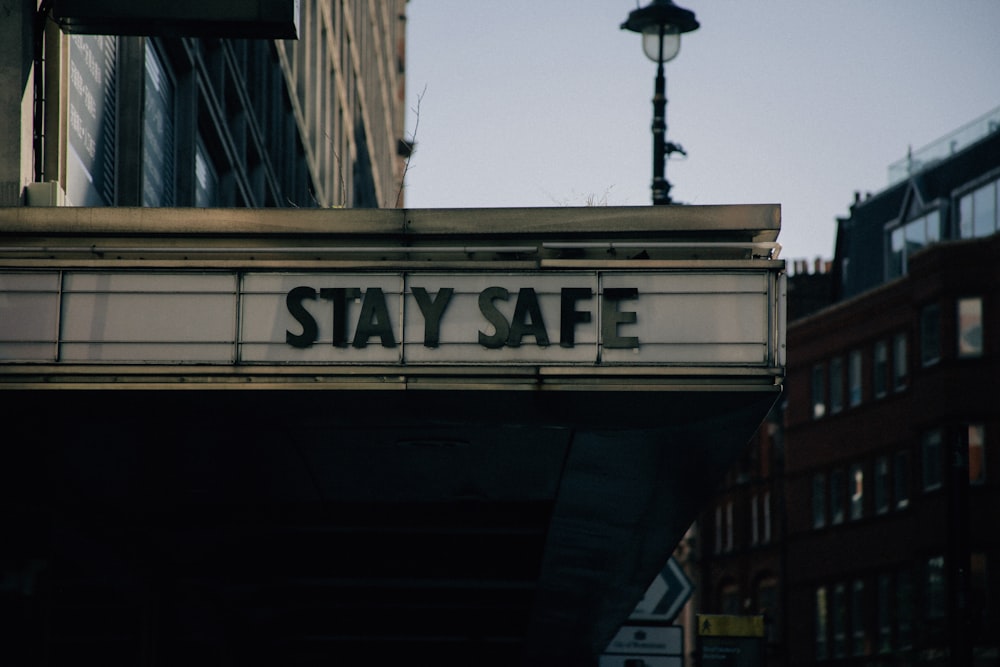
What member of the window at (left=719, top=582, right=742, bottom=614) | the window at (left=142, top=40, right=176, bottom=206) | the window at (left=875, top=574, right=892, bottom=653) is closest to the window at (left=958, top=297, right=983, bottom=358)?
the window at (left=875, top=574, right=892, bottom=653)

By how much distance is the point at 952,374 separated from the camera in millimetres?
55594

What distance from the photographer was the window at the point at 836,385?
212ft

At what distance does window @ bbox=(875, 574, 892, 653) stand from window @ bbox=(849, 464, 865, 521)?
2.78 m

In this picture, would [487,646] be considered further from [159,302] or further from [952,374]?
[952,374]

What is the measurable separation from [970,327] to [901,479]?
6.78 m

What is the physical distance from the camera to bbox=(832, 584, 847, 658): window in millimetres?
63125

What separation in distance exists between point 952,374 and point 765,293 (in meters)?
44.0

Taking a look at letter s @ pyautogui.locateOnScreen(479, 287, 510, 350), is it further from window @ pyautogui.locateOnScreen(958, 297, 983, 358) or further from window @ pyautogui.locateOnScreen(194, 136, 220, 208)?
window @ pyautogui.locateOnScreen(958, 297, 983, 358)

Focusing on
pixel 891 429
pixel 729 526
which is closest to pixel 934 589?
pixel 891 429

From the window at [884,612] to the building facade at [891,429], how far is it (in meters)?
0.07

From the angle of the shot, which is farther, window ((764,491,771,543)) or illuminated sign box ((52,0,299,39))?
window ((764,491,771,543))

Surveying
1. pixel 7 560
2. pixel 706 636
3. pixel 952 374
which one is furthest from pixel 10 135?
pixel 952 374

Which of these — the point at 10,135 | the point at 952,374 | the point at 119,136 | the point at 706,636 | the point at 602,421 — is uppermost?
the point at 952,374

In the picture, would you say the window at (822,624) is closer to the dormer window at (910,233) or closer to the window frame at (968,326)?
the dormer window at (910,233)
